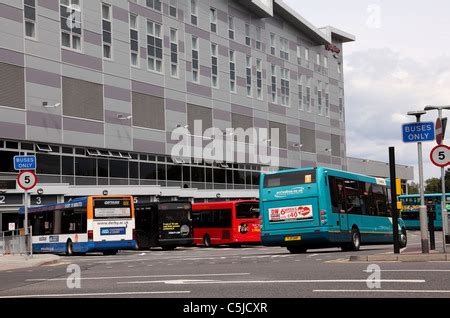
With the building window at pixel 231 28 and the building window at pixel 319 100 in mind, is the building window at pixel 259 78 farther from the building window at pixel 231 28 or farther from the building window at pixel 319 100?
the building window at pixel 319 100

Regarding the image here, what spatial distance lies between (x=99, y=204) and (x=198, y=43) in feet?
86.9

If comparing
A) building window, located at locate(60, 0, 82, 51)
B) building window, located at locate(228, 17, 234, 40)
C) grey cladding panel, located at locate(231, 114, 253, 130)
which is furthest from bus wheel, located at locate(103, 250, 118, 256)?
A: building window, located at locate(228, 17, 234, 40)

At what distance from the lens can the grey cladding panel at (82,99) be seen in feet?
155

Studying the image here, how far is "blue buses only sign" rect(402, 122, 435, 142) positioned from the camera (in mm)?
20406

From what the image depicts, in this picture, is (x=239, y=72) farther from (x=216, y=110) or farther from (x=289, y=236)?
(x=289, y=236)

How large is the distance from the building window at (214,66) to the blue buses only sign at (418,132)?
41946 mm

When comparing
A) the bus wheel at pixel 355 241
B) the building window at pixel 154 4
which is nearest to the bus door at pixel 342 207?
the bus wheel at pixel 355 241

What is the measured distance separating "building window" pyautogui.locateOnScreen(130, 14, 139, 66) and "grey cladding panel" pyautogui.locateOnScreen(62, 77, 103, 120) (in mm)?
4730

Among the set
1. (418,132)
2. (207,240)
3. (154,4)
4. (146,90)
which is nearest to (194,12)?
(154,4)

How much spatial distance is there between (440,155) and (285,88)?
52731mm

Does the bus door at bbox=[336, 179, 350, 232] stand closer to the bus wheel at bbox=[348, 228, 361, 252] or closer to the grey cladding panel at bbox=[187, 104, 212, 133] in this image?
the bus wheel at bbox=[348, 228, 361, 252]

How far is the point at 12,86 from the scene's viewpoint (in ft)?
142

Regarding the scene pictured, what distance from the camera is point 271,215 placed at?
27.0 meters
